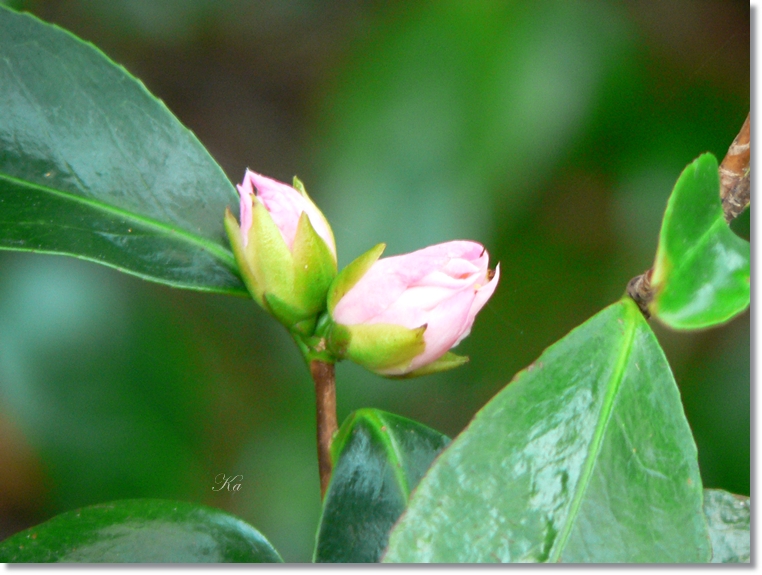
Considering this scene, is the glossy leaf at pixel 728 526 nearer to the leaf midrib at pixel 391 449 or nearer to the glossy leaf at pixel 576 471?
the glossy leaf at pixel 576 471

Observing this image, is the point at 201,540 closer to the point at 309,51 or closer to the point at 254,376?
the point at 254,376

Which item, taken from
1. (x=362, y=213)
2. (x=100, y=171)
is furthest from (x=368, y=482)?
(x=362, y=213)

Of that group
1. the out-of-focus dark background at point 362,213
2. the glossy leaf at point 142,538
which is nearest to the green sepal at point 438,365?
the glossy leaf at point 142,538

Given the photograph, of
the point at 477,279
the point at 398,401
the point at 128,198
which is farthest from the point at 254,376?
the point at 477,279

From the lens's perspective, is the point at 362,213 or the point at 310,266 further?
the point at 362,213
